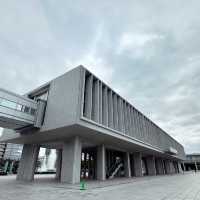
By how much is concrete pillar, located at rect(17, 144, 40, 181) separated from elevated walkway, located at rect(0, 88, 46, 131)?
6.46 m

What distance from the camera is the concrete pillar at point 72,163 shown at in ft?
57.8

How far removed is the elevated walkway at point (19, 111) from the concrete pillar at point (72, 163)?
5109mm

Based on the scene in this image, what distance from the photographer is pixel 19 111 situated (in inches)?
730

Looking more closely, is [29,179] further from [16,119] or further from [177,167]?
[177,167]

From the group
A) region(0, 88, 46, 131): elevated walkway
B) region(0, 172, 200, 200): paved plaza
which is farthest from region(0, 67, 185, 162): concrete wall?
region(0, 172, 200, 200): paved plaza

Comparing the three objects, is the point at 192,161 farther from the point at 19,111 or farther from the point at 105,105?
the point at 19,111

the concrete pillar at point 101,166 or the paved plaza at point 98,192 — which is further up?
the concrete pillar at point 101,166

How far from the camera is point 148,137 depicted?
35.6m

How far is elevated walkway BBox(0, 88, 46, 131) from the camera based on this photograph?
17344mm

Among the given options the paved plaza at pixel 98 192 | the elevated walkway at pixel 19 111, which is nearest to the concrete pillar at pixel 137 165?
the paved plaza at pixel 98 192

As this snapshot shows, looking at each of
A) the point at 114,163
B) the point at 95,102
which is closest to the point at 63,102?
the point at 95,102

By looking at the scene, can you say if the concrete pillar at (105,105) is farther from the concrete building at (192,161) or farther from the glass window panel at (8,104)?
the concrete building at (192,161)

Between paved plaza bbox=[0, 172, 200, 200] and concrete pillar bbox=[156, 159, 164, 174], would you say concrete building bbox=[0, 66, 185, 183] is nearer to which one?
paved plaza bbox=[0, 172, 200, 200]

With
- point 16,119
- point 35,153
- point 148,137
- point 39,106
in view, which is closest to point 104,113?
point 39,106
